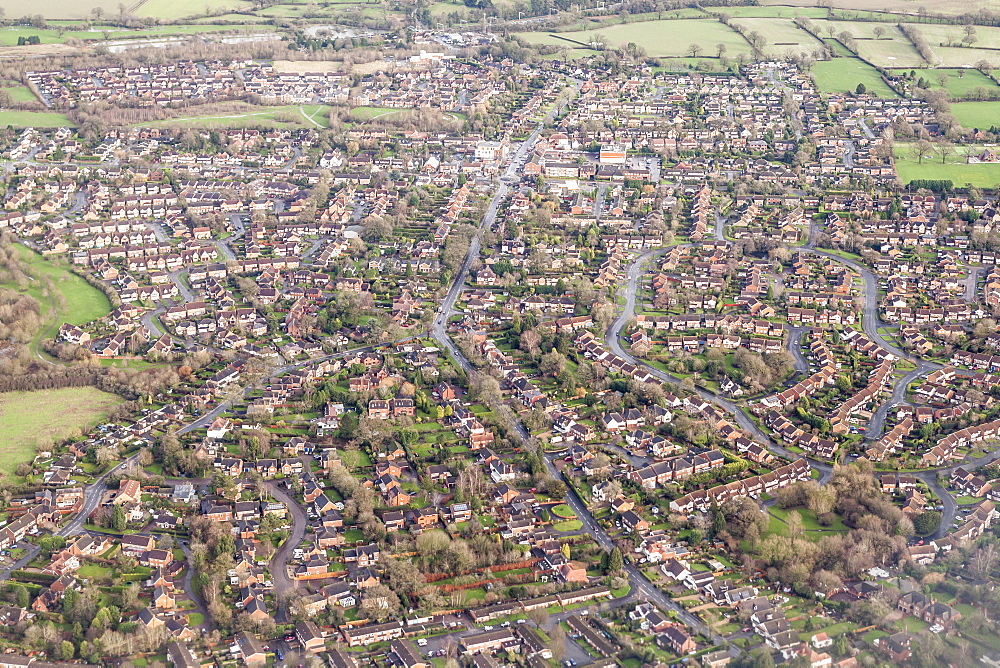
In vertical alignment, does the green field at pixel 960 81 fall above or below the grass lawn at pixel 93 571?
above

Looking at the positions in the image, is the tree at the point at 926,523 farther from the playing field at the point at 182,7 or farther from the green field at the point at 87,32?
the playing field at the point at 182,7

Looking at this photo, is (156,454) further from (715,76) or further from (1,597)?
(715,76)

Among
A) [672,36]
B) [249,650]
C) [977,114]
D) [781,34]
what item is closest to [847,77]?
[977,114]

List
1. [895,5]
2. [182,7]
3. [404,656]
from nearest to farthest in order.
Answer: [404,656], [895,5], [182,7]

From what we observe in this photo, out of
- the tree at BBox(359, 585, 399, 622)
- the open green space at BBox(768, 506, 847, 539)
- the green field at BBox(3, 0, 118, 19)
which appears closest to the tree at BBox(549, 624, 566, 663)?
the tree at BBox(359, 585, 399, 622)

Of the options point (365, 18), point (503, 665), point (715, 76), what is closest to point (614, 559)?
point (503, 665)

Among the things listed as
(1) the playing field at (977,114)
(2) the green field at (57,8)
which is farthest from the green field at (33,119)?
(1) the playing field at (977,114)

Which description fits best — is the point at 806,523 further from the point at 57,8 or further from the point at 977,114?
the point at 57,8

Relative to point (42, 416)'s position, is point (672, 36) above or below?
above
